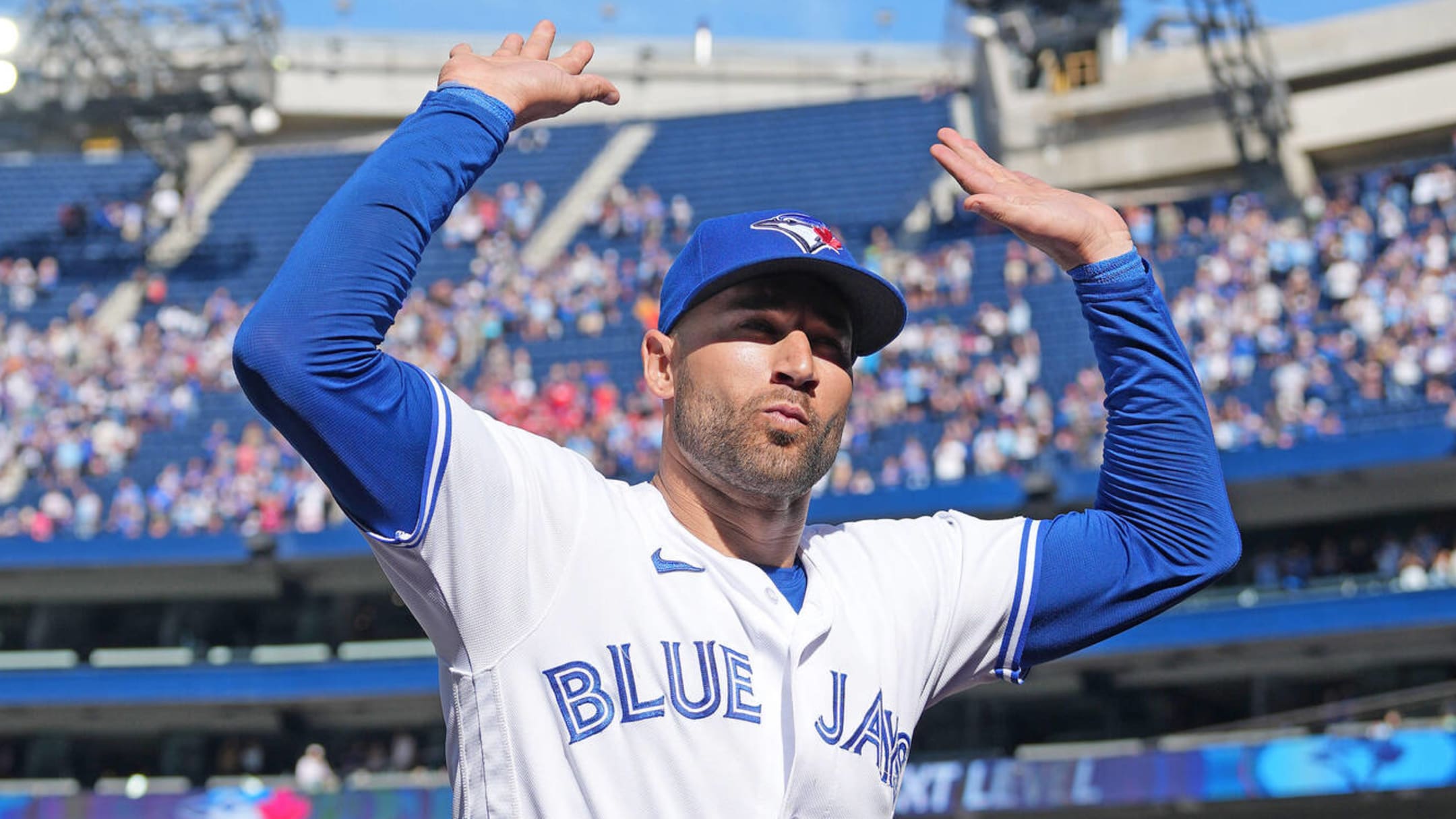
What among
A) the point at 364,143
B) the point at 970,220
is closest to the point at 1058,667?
the point at 970,220

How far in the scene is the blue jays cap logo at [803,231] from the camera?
260 cm

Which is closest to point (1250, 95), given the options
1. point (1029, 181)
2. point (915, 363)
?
point (915, 363)

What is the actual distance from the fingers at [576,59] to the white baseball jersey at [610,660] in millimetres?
574

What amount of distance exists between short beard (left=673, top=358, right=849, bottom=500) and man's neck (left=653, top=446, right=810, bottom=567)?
0.06 metres

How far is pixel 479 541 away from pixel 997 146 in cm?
2768

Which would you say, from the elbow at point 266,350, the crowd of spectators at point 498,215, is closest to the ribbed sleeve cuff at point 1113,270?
the elbow at point 266,350

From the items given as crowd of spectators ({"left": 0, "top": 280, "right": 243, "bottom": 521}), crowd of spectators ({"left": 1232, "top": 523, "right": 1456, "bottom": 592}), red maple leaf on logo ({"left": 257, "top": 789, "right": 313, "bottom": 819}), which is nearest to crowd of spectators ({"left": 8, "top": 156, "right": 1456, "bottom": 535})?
crowd of spectators ({"left": 0, "top": 280, "right": 243, "bottom": 521})

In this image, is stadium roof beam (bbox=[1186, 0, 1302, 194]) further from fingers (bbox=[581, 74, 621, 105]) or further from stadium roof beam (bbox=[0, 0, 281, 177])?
fingers (bbox=[581, 74, 621, 105])

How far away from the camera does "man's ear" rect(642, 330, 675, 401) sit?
269 centimetres

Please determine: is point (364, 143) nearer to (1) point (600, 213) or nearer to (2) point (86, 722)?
(1) point (600, 213)

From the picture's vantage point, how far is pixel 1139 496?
109 inches

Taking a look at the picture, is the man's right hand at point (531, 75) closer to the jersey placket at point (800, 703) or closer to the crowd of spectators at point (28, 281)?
the jersey placket at point (800, 703)

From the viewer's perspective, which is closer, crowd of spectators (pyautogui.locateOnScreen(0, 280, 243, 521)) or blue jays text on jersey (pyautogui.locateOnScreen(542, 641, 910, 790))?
blue jays text on jersey (pyautogui.locateOnScreen(542, 641, 910, 790))

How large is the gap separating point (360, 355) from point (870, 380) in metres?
18.5
